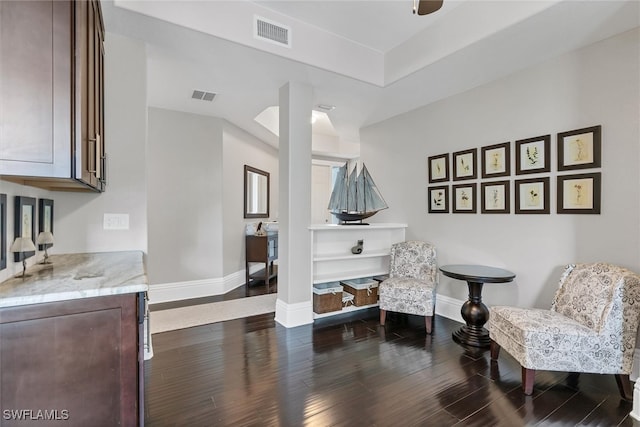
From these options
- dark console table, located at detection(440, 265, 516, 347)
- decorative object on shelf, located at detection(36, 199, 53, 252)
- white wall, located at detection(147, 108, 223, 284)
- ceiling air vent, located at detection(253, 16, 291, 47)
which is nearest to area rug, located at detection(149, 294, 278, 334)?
white wall, located at detection(147, 108, 223, 284)

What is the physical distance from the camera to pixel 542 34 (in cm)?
229

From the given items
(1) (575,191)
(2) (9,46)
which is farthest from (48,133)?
(1) (575,191)

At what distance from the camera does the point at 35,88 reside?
1.22 meters

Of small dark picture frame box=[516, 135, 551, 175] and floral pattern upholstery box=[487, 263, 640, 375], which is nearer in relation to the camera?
floral pattern upholstery box=[487, 263, 640, 375]

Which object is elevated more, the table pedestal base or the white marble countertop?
the white marble countertop

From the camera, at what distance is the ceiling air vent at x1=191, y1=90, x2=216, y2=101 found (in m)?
3.48

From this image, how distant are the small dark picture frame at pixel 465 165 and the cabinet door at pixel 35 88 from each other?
3.39 m

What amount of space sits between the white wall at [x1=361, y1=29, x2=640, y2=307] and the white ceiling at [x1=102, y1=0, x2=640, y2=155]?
0.18 m

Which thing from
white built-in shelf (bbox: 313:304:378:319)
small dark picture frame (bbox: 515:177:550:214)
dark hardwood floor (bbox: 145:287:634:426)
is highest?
small dark picture frame (bbox: 515:177:550:214)

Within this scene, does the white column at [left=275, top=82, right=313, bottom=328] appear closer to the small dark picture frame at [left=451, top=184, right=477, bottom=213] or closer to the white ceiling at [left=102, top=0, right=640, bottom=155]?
the white ceiling at [left=102, top=0, right=640, bottom=155]

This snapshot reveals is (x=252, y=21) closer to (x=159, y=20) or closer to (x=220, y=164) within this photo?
(x=159, y=20)

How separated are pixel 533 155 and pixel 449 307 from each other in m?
1.85

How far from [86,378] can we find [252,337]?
175 cm

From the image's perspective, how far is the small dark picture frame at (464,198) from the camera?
3.27 meters
